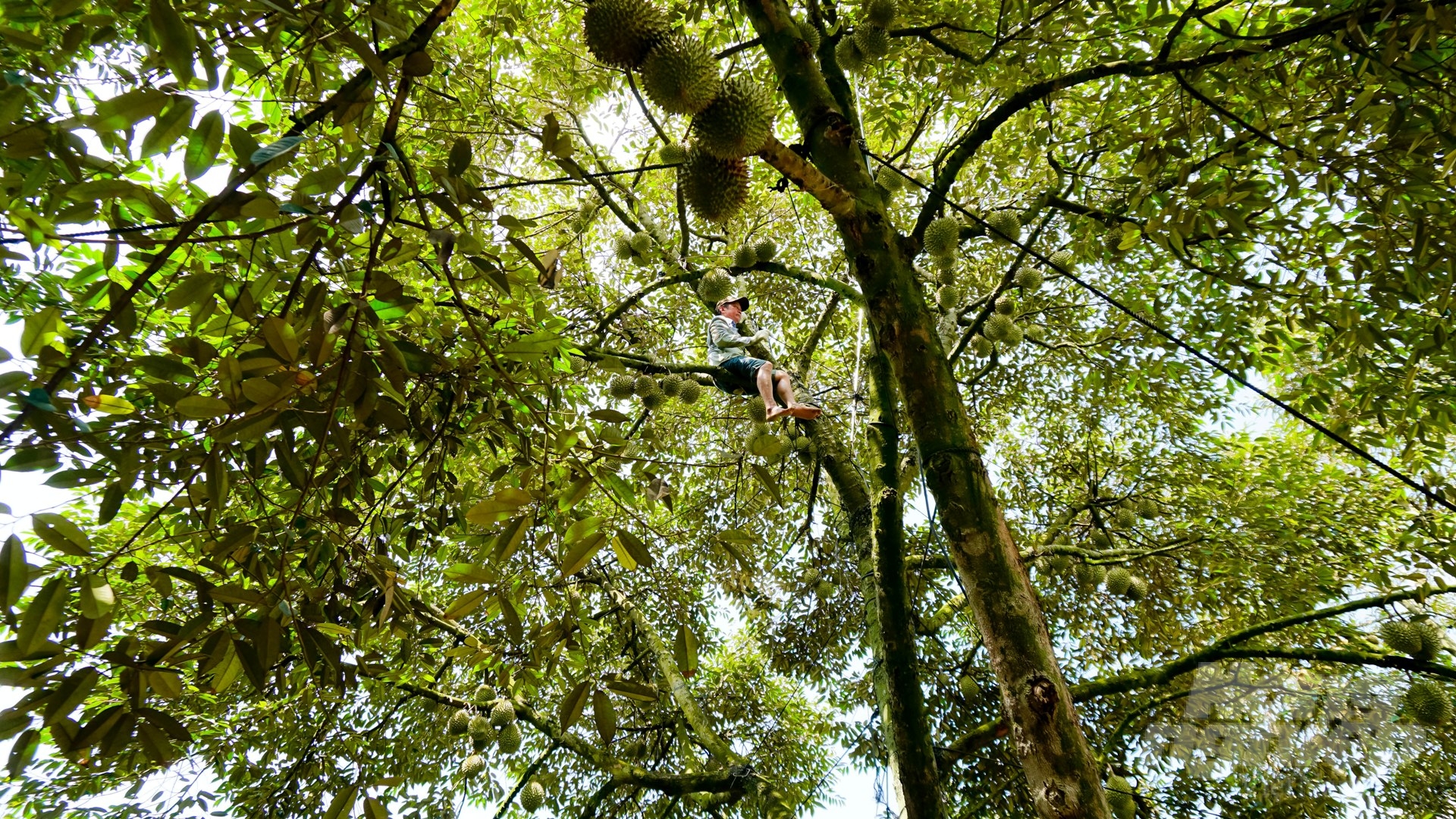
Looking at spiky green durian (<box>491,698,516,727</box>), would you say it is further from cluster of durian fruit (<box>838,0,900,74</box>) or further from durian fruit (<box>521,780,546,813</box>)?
cluster of durian fruit (<box>838,0,900,74</box>)

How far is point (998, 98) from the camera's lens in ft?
13.8

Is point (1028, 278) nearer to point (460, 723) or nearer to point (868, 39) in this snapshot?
point (868, 39)

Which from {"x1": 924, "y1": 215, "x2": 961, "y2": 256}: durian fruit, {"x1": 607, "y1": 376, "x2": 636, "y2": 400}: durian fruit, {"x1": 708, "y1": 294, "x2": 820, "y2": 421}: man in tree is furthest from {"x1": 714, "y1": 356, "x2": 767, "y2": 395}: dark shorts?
{"x1": 924, "y1": 215, "x2": 961, "y2": 256}: durian fruit

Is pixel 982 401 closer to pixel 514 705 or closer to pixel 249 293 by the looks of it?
pixel 514 705

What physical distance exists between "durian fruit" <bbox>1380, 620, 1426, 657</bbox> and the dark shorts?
3.66 metres

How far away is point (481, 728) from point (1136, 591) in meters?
4.62

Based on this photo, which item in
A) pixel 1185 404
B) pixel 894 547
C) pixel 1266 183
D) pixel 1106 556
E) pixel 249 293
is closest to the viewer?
pixel 249 293

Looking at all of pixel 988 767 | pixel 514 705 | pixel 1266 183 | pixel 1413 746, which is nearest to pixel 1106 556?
pixel 988 767

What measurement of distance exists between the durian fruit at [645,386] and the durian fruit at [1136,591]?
365 cm

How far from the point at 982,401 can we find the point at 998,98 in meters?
2.82

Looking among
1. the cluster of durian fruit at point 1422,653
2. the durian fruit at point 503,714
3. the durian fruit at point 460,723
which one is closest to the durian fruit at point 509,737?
the durian fruit at point 503,714

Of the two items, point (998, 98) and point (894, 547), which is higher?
point (998, 98)

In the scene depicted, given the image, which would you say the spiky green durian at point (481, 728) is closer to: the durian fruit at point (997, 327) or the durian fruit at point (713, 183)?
the durian fruit at point (713, 183)

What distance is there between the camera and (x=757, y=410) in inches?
179
